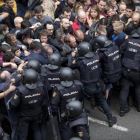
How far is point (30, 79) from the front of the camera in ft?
18.3

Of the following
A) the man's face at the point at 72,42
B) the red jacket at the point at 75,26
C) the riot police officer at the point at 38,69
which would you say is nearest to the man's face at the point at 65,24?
the red jacket at the point at 75,26

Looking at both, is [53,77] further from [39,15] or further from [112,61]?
[39,15]

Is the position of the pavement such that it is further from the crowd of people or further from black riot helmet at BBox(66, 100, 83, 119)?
black riot helmet at BBox(66, 100, 83, 119)

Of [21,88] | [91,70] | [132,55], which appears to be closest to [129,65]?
[132,55]

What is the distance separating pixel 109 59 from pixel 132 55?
524 mm

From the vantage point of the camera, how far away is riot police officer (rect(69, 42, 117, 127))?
6.48 m

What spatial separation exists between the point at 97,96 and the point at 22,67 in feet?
5.32

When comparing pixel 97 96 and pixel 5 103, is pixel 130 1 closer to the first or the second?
pixel 97 96

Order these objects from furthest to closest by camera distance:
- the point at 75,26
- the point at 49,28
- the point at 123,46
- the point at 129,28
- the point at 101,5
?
the point at 101,5 → the point at 75,26 → the point at 129,28 → the point at 49,28 → the point at 123,46

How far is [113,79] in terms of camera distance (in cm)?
704

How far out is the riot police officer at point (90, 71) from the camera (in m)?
6.48

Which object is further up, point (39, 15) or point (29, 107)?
point (39, 15)

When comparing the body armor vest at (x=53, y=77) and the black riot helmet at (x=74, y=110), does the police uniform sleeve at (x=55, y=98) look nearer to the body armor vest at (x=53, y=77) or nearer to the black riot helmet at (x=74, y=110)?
the body armor vest at (x=53, y=77)

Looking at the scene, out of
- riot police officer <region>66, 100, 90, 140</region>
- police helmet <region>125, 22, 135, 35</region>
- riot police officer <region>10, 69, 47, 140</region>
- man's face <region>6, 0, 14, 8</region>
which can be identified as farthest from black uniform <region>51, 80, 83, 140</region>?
man's face <region>6, 0, 14, 8</region>
